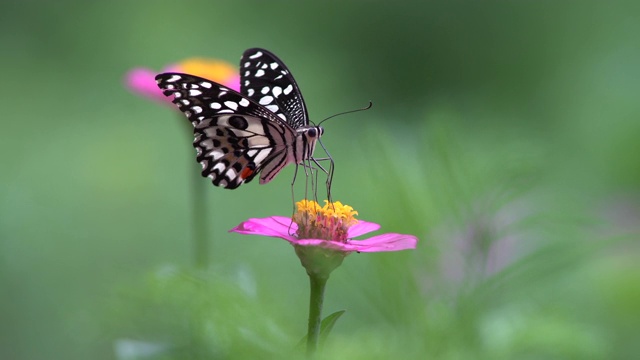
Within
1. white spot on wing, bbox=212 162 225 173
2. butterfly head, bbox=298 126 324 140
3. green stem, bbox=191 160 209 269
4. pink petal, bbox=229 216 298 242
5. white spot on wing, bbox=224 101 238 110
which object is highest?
white spot on wing, bbox=224 101 238 110

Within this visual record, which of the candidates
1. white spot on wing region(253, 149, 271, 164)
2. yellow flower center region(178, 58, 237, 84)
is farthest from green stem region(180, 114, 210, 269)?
yellow flower center region(178, 58, 237, 84)

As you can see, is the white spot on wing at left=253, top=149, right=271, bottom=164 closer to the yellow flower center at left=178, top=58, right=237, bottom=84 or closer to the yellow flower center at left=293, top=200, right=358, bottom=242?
the yellow flower center at left=293, top=200, right=358, bottom=242

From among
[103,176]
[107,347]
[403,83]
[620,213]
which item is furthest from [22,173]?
[620,213]

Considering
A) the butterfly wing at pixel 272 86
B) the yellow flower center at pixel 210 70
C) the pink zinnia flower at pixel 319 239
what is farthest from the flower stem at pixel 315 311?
the yellow flower center at pixel 210 70

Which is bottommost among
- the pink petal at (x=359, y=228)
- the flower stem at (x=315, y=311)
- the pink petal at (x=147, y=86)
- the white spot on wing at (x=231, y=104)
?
the pink petal at (x=359, y=228)

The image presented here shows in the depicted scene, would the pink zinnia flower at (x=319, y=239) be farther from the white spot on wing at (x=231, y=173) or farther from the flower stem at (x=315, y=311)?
the white spot on wing at (x=231, y=173)

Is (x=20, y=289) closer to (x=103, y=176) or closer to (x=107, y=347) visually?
(x=107, y=347)
